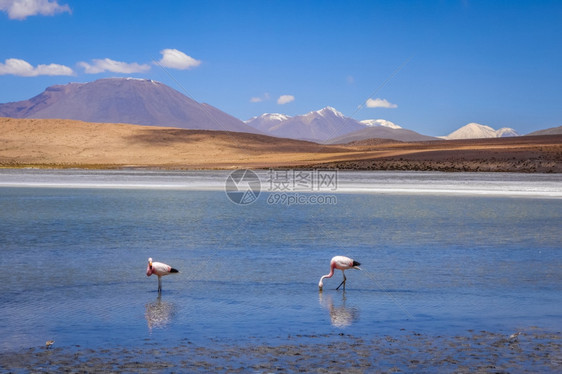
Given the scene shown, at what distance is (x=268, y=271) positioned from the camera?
12.3 meters

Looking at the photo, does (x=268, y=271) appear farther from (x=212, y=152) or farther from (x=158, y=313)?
(x=212, y=152)

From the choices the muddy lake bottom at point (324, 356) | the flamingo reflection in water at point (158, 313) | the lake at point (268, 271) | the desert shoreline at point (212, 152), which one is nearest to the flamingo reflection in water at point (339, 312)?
the lake at point (268, 271)

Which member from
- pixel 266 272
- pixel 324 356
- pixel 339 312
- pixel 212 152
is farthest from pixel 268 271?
pixel 212 152

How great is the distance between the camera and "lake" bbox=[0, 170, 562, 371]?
27.3 feet

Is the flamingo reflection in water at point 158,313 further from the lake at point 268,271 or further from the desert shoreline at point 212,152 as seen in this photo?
the desert shoreline at point 212,152

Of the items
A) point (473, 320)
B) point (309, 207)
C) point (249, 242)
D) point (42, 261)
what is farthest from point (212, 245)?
point (309, 207)

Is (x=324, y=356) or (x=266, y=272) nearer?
(x=324, y=356)

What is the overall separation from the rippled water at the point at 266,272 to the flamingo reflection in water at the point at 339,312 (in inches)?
1.2

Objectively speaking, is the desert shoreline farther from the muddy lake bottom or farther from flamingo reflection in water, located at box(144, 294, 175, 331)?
the muddy lake bottom

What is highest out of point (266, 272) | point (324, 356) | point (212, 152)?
point (212, 152)

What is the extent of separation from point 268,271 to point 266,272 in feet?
0.33

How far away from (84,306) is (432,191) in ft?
88.3

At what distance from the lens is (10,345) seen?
7.36 metres

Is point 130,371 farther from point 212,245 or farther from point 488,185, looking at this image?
point 488,185
